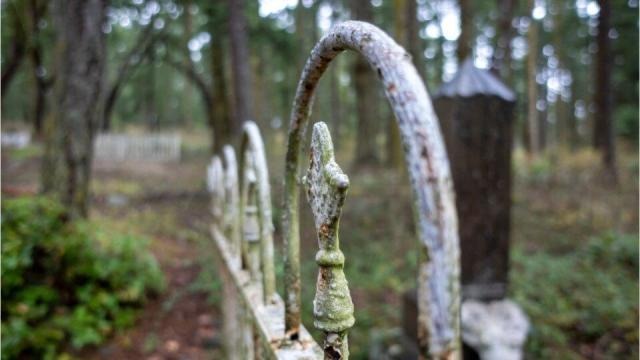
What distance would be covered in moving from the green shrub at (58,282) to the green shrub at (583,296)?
147 inches

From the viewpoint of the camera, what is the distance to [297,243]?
4.80 ft

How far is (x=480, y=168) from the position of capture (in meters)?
3.83

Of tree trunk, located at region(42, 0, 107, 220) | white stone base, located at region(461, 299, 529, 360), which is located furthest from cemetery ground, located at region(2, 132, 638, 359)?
tree trunk, located at region(42, 0, 107, 220)

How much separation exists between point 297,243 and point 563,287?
5.50m

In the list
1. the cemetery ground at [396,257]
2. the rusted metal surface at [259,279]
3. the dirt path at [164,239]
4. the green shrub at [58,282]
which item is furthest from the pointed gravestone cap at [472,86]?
the green shrub at [58,282]

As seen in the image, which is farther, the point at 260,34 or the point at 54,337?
the point at 260,34

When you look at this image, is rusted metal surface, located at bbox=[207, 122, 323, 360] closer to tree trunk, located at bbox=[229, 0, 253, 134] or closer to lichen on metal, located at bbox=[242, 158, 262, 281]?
lichen on metal, located at bbox=[242, 158, 262, 281]

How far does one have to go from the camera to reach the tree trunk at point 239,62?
6.58m

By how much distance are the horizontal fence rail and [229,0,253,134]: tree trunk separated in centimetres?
469

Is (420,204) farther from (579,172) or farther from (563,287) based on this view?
(579,172)

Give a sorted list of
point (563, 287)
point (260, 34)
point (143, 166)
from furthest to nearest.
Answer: point (143, 166) → point (260, 34) → point (563, 287)

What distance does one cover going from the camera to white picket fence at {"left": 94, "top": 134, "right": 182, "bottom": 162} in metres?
19.7

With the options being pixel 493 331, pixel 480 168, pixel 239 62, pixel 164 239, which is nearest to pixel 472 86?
pixel 480 168

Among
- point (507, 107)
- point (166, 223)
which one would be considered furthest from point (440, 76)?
point (507, 107)
